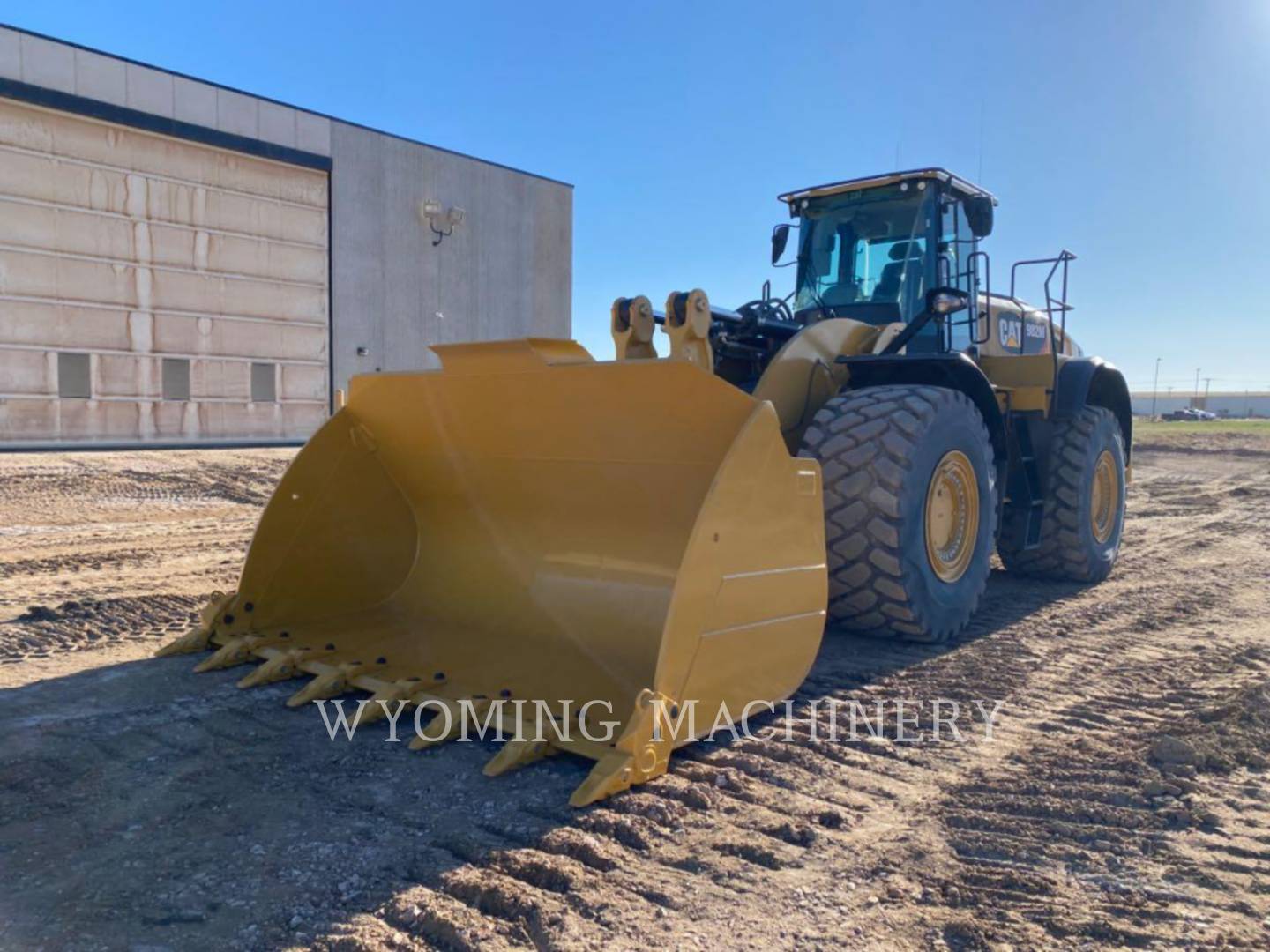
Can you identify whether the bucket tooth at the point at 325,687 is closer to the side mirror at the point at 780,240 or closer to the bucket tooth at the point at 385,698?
the bucket tooth at the point at 385,698

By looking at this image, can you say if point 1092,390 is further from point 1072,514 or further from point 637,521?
point 637,521

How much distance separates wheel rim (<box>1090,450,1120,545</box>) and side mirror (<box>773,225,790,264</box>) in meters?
2.99

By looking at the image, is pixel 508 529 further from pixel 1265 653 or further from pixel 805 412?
pixel 1265 653

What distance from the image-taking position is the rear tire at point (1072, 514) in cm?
648

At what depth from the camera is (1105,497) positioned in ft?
23.6

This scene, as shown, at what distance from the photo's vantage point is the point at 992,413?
214 inches

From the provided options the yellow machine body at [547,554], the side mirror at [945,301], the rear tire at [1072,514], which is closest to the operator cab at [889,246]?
the side mirror at [945,301]

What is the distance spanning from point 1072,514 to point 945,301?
2.20 metres

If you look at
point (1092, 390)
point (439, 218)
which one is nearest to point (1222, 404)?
point (439, 218)

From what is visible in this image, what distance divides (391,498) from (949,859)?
10.0 ft

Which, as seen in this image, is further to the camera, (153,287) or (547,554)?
(153,287)

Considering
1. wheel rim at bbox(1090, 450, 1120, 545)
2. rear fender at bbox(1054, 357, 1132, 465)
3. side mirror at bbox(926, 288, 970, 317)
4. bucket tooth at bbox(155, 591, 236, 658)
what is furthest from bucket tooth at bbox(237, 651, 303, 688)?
wheel rim at bbox(1090, 450, 1120, 545)

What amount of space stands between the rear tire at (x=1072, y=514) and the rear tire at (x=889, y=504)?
2199 mm

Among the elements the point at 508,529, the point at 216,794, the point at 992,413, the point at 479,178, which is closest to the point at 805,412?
the point at 992,413
